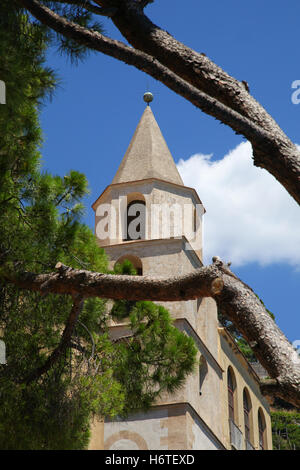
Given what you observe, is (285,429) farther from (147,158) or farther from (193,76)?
(193,76)

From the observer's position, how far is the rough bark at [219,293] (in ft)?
15.1

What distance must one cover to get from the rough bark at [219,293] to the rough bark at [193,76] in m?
0.78

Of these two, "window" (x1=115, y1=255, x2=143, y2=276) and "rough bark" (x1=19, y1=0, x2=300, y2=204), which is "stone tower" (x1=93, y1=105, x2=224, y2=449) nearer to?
"window" (x1=115, y1=255, x2=143, y2=276)

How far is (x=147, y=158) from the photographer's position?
21.8m

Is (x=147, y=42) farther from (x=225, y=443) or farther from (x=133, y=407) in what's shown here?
(x=225, y=443)

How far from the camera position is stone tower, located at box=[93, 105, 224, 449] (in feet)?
56.8

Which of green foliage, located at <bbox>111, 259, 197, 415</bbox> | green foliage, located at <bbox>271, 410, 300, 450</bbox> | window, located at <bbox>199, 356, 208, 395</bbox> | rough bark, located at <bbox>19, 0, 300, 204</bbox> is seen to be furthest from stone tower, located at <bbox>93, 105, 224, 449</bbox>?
green foliage, located at <bbox>271, 410, 300, 450</bbox>

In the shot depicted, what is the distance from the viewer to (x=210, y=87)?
5.84m

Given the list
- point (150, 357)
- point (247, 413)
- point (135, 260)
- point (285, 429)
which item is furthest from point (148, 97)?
point (285, 429)

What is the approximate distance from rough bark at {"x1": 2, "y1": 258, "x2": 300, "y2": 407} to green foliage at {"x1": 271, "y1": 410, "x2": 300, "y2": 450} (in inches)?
1548

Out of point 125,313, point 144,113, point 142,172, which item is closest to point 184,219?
point 142,172

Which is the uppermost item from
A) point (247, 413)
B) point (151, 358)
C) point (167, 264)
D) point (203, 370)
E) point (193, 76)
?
point (167, 264)

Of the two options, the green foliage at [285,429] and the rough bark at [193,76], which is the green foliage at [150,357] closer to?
the rough bark at [193,76]

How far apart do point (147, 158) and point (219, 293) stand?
55.0ft
